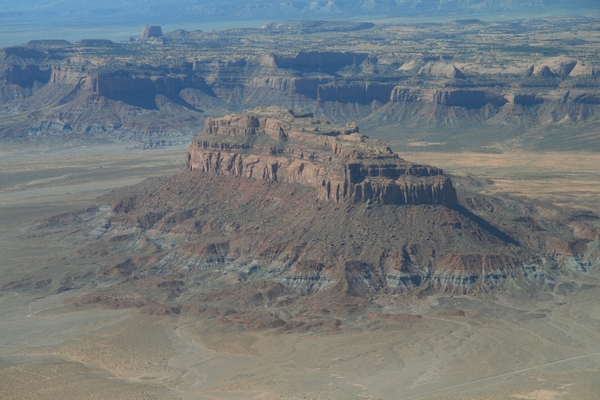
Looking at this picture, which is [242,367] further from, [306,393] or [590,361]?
[590,361]

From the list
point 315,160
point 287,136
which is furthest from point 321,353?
point 287,136

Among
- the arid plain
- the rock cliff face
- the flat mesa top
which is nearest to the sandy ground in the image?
the arid plain

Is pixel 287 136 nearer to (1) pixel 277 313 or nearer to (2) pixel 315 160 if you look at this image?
(2) pixel 315 160

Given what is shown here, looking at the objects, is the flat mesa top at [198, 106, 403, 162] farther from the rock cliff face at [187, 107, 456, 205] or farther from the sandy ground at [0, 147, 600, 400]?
the sandy ground at [0, 147, 600, 400]

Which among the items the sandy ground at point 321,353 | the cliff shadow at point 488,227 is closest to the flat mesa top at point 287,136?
the cliff shadow at point 488,227

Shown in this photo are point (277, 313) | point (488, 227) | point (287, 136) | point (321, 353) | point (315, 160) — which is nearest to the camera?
point (321, 353)
